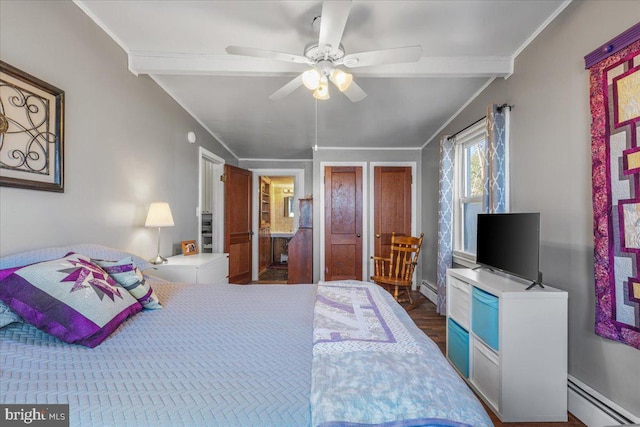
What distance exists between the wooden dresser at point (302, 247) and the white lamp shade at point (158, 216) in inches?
76.4

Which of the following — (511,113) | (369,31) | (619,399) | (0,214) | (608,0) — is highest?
(369,31)

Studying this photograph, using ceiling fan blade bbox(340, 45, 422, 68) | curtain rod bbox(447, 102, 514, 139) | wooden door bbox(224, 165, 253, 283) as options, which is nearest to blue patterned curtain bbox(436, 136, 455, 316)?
curtain rod bbox(447, 102, 514, 139)

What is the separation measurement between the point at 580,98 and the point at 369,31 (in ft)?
4.36

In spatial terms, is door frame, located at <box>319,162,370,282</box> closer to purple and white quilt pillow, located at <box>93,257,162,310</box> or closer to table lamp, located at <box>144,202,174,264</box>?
table lamp, located at <box>144,202,174,264</box>

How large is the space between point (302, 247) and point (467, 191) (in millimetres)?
2273

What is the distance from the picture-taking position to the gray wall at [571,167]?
4.86 feet

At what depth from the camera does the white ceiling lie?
5.84 ft

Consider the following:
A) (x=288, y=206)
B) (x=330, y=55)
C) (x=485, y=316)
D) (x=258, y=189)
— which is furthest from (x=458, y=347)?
(x=288, y=206)

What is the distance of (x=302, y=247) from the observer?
421 cm

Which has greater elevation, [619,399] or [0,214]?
[0,214]

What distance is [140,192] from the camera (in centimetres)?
243

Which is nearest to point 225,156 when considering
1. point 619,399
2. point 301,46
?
point 301,46

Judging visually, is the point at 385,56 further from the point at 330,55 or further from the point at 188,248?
the point at 188,248

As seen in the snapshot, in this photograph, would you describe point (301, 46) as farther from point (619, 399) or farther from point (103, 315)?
point (619, 399)
